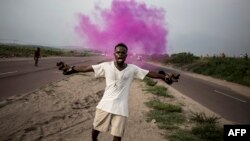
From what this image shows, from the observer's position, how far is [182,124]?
789cm

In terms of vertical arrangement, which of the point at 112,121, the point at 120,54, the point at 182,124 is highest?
the point at 120,54

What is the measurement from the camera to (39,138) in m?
5.75

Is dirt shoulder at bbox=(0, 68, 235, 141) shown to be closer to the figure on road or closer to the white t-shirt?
the figure on road

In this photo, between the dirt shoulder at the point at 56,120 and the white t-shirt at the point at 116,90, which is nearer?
the white t-shirt at the point at 116,90

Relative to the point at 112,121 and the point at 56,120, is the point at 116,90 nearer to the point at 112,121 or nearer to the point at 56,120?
the point at 112,121

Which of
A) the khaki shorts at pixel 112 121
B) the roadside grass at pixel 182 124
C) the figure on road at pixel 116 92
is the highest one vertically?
the figure on road at pixel 116 92

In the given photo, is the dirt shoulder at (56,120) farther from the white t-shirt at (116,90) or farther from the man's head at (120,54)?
the man's head at (120,54)

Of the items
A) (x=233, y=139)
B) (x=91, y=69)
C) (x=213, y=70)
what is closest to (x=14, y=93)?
(x=91, y=69)

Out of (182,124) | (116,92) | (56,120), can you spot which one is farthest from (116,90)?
(182,124)

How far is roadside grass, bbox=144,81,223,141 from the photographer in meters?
6.70

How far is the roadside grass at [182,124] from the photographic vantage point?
6695 mm

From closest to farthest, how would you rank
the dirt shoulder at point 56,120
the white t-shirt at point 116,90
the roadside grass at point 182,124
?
A: the white t-shirt at point 116,90, the dirt shoulder at point 56,120, the roadside grass at point 182,124

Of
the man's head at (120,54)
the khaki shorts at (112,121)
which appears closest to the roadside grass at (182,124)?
the khaki shorts at (112,121)

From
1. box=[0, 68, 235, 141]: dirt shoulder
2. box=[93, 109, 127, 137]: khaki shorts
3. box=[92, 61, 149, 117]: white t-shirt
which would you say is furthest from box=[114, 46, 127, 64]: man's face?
box=[0, 68, 235, 141]: dirt shoulder
